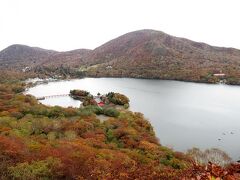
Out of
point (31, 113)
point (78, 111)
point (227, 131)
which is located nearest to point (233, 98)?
point (227, 131)

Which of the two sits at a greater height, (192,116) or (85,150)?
(85,150)

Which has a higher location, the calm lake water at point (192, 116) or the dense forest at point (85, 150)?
the dense forest at point (85, 150)

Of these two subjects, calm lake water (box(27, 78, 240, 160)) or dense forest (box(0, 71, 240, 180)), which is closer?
dense forest (box(0, 71, 240, 180))

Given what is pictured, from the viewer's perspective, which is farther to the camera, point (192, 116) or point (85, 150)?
point (192, 116)

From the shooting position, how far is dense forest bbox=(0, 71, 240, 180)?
959 cm

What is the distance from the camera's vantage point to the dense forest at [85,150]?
959 cm

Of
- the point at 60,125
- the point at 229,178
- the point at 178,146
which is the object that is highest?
the point at 229,178

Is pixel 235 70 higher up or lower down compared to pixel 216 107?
higher up

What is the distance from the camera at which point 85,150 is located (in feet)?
94.2

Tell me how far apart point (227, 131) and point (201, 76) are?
105428 mm

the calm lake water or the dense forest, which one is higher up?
the dense forest

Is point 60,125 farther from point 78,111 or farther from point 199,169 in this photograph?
point 199,169

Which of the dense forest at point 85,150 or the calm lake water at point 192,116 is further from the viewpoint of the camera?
the calm lake water at point 192,116

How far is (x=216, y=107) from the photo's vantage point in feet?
289
